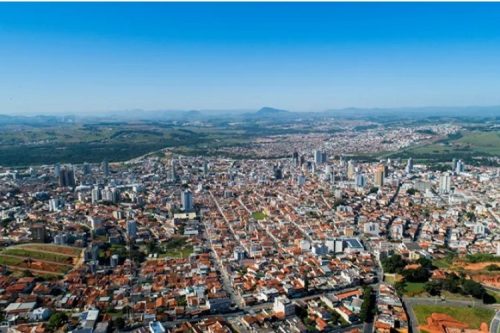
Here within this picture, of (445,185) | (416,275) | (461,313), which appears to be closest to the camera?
(461,313)


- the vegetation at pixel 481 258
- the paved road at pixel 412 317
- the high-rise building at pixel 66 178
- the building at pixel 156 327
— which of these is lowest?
the paved road at pixel 412 317

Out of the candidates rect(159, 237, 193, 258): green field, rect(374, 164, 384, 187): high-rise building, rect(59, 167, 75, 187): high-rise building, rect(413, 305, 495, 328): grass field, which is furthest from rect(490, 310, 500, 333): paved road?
rect(59, 167, 75, 187): high-rise building

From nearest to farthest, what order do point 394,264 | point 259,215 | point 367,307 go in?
point 367,307, point 394,264, point 259,215

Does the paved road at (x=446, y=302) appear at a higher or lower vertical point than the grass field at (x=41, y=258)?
lower

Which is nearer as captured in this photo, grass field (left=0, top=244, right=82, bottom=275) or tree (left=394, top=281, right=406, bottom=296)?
tree (left=394, top=281, right=406, bottom=296)

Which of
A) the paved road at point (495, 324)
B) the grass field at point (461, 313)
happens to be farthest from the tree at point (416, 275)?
the paved road at point (495, 324)

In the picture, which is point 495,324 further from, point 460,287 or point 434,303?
point 460,287

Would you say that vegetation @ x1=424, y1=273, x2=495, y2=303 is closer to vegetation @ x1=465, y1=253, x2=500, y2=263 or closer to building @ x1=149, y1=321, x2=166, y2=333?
vegetation @ x1=465, y1=253, x2=500, y2=263

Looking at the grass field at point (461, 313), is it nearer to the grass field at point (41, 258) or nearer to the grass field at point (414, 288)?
the grass field at point (414, 288)

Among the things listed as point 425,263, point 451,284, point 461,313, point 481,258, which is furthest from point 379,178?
point 461,313

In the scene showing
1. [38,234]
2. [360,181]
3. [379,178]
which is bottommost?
[38,234]
